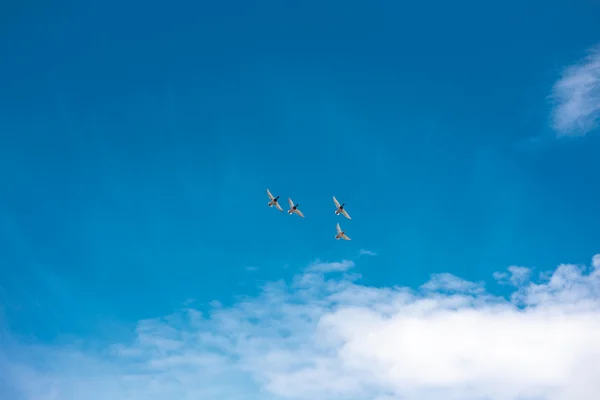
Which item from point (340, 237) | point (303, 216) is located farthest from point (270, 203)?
point (340, 237)

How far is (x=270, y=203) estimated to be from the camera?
14162cm

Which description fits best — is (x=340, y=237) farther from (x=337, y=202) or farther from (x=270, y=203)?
(x=270, y=203)

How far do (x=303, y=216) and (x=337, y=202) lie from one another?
11.2 m

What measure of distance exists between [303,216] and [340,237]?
11.9 m

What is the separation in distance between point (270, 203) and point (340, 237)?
22.0 meters

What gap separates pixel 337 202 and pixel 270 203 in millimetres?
18100

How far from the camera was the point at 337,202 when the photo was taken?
463 ft

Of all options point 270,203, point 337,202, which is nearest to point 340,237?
point 337,202

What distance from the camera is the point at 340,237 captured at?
479 ft

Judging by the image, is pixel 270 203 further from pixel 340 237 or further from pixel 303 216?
pixel 340 237

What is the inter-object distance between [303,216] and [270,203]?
10784 mm
